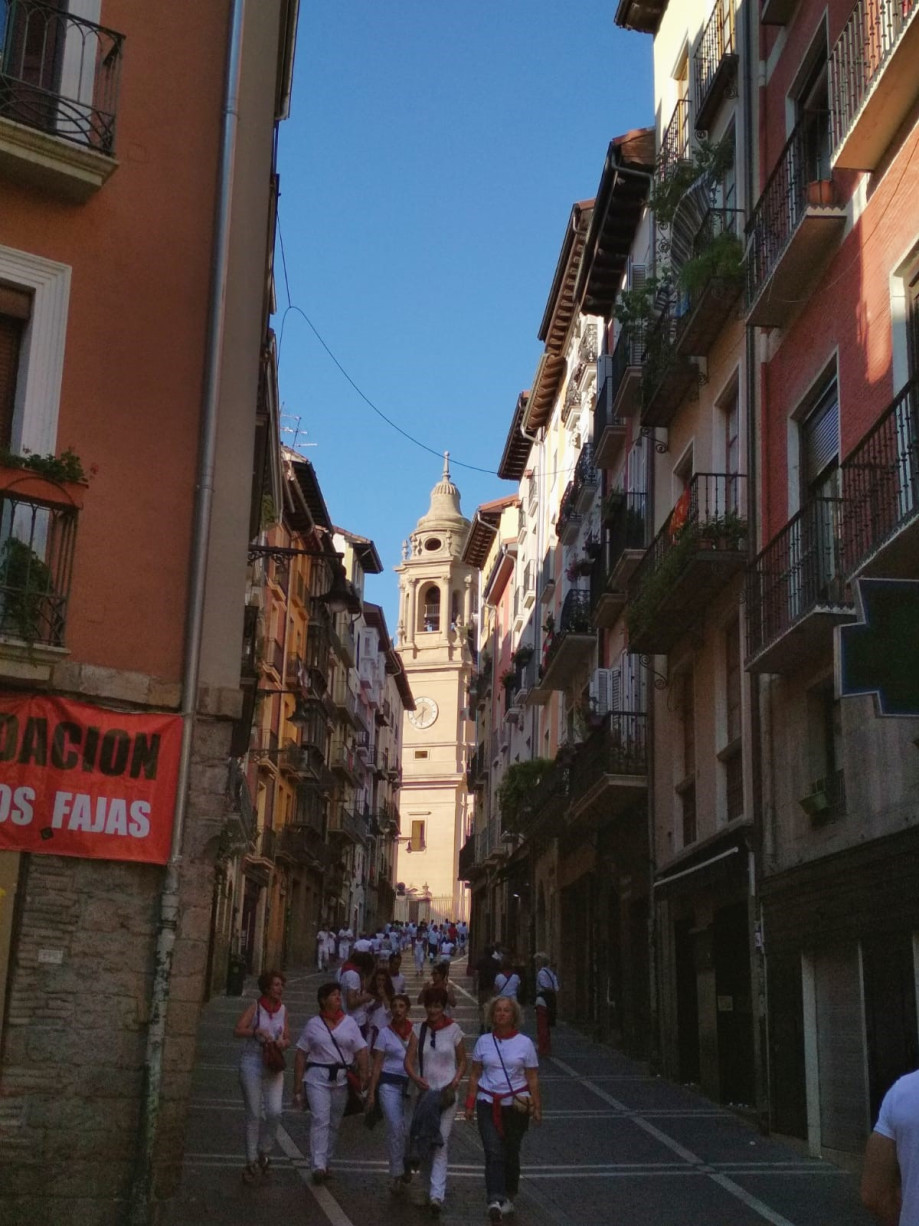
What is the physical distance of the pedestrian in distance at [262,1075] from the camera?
1162 centimetres

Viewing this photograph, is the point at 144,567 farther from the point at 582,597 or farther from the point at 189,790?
the point at 582,597

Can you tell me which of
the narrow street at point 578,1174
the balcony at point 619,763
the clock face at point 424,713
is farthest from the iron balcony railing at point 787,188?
the clock face at point 424,713

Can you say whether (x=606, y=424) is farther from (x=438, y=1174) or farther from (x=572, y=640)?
(x=438, y=1174)

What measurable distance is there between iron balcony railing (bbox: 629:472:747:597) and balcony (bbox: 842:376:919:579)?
14.9ft

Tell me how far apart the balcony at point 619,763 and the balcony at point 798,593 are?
7.39 metres

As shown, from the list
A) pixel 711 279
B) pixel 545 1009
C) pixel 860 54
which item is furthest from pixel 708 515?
pixel 545 1009

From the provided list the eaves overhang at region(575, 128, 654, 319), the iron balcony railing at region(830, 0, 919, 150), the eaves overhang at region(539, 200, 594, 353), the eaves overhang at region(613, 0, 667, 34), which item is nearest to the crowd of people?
the iron balcony railing at region(830, 0, 919, 150)

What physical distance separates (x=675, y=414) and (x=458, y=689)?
7744 centimetres

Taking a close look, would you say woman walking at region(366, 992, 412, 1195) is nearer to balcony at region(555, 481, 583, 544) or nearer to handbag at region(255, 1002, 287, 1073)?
handbag at region(255, 1002, 287, 1073)

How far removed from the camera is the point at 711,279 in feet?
59.2

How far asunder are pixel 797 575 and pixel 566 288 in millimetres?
22547

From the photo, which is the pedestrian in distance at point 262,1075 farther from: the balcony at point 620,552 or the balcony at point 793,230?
the balcony at point 620,552

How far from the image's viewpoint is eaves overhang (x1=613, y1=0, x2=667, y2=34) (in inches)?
987

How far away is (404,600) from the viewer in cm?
10088
